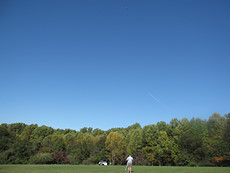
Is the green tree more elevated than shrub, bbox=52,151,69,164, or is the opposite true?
the green tree

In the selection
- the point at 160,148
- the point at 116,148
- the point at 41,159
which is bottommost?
the point at 41,159

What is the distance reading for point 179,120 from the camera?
7706cm

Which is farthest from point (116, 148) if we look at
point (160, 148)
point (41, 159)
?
point (41, 159)

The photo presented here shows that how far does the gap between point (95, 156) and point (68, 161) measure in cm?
1524

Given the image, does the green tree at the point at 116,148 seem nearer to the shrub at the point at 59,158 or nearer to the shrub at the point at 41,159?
the shrub at the point at 59,158

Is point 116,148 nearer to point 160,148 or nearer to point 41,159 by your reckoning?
point 160,148

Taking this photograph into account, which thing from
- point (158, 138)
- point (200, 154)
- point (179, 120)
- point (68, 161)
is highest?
point (179, 120)

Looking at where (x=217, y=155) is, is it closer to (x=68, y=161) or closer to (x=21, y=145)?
(x=68, y=161)

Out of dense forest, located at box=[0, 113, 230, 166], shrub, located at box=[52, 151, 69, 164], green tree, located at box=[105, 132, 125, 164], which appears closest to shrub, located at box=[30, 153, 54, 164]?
dense forest, located at box=[0, 113, 230, 166]

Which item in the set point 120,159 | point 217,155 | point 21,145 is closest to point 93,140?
point 120,159

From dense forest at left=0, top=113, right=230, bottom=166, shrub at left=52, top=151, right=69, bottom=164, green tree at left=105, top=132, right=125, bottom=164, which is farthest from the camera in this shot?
green tree at left=105, top=132, right=125, bottom=164

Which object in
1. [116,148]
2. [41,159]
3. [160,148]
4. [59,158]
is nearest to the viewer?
[160,148]

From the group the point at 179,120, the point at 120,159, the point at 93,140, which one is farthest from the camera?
the point at 93,140

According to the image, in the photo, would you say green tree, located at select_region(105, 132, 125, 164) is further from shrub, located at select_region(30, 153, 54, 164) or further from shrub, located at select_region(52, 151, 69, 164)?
shrub, located at select_region(30, 153, 54, 164)
